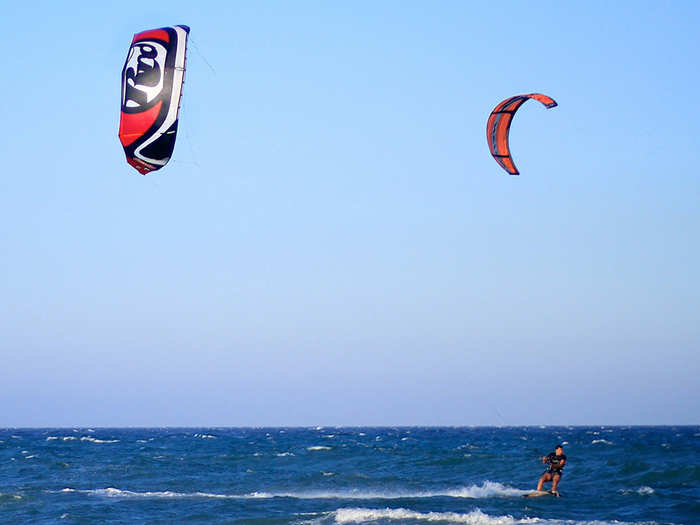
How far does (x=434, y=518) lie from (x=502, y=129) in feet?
30.3

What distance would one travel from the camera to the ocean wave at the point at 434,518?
19.5 m

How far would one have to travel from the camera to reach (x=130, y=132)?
14.9 m

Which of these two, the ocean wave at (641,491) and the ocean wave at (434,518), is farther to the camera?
the ocean wave at (641,491)

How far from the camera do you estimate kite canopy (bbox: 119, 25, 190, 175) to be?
583 inches

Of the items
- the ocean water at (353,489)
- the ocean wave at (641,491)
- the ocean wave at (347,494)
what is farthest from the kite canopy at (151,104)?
the ocean wave at (641,491)

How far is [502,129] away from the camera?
20734 millimetres

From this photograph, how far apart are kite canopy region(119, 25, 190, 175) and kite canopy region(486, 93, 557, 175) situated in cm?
817

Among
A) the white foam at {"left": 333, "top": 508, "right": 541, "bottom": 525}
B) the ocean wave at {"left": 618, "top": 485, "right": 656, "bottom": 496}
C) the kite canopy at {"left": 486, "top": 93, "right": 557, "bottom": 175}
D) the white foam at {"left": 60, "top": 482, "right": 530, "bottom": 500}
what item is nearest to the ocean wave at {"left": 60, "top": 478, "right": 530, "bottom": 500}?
the white foam at {"left": 60, "top": 482, "right": 530, "bottom": 500}

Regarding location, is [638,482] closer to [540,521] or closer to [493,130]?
[540,521]

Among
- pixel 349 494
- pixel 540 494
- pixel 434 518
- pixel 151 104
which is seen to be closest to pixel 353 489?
pixel 349 494

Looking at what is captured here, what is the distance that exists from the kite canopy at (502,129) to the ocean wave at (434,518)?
26.0ft

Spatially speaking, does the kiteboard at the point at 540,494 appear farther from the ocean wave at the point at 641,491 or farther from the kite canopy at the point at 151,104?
the kite canopy at the point at 151,104

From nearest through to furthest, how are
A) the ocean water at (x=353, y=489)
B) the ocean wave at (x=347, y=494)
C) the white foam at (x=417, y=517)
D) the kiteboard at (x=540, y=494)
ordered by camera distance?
the white foam at (x=417, y=517) → the ocean water at (x=353, y=489) → the kiteboard at (x=540, y=494) → the ocean wave at (x=347, y=494)

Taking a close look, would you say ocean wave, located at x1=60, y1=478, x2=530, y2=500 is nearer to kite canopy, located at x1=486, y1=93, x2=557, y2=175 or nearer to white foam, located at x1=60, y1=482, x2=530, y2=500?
white foam, located at x1=60, y1=482, x2=530, y2=500
